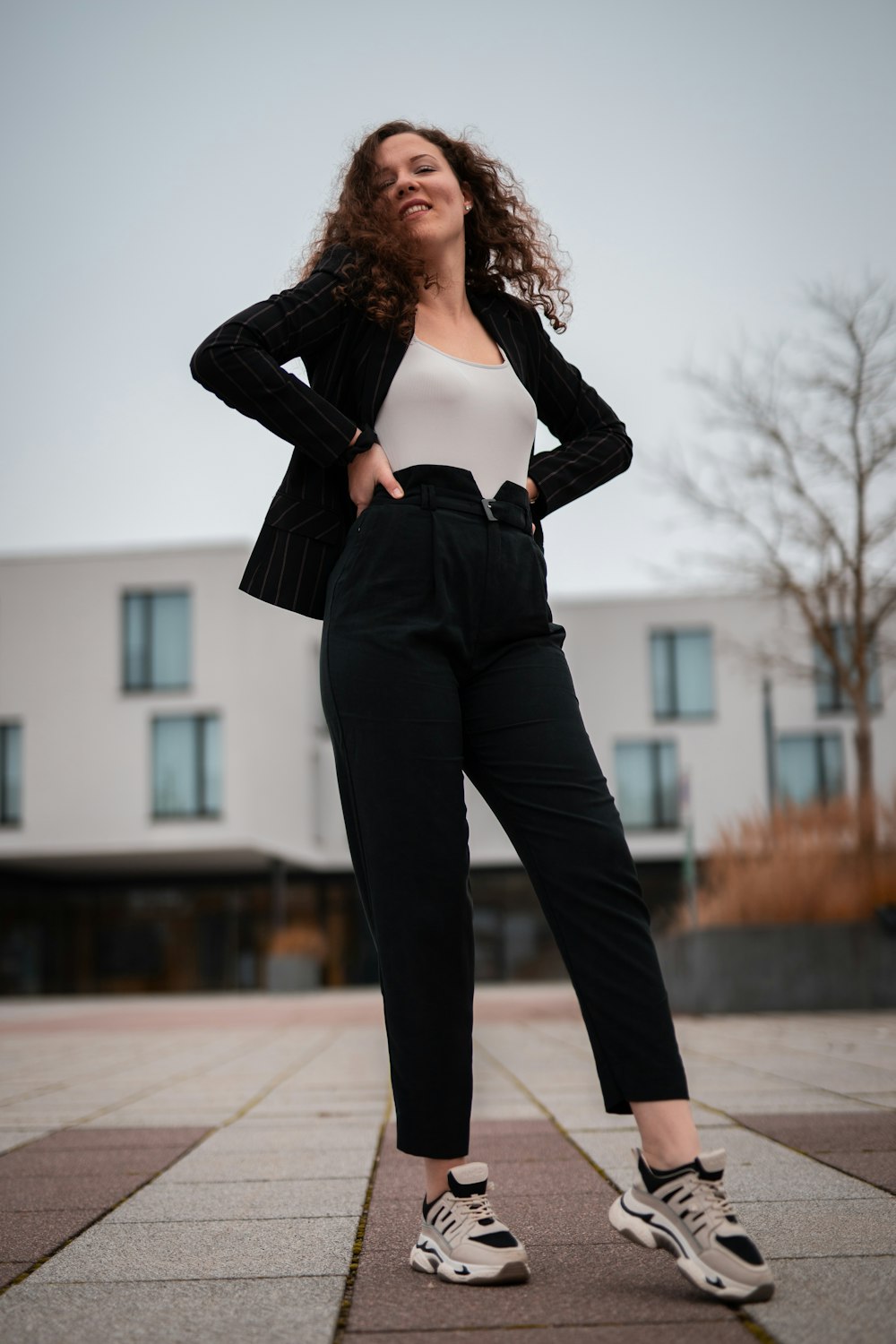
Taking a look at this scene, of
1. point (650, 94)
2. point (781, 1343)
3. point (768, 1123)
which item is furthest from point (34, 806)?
point (781, 1343)

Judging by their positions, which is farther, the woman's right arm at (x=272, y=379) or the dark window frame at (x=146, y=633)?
the dark window frame at (x=146, y=633)

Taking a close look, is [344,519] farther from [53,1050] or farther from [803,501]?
[803,501]

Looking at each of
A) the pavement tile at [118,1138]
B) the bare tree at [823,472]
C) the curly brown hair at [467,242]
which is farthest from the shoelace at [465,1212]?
the bare tree at [823,472]

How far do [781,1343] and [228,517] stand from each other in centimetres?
2514

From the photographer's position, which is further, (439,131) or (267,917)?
(267,917)

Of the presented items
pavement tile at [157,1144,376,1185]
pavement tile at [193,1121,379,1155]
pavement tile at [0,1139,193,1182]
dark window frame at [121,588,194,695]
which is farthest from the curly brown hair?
dark window frame at [121,588,194,695]

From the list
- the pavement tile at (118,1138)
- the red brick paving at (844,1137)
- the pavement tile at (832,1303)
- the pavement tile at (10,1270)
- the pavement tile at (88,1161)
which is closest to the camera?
the pavement tile at (832,1303)

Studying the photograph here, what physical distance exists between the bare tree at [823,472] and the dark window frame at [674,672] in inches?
637

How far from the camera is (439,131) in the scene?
102 inches

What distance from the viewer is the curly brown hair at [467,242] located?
7.77 feet

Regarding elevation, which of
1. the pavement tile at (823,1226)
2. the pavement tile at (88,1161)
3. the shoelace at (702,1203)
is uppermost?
the shoelace at (702,1203)

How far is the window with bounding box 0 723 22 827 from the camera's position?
2572cm

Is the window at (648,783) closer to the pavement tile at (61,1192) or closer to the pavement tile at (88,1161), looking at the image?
the pavement tile at (88,1161)

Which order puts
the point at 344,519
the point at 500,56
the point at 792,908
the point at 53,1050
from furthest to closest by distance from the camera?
the point at 792,908, the point at 53,1050, the point at 500,56, the point at 344,519
